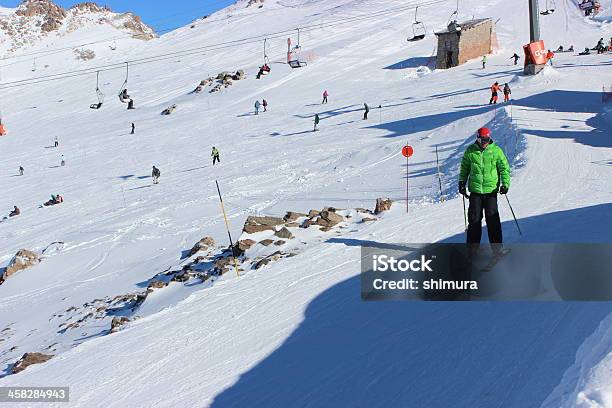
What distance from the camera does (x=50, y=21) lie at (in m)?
→ 125

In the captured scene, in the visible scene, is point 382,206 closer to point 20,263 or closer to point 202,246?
point 202,246

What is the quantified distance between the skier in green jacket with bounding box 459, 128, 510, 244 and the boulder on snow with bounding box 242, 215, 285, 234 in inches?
Result: 268

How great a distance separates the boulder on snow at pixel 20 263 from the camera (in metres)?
19.0

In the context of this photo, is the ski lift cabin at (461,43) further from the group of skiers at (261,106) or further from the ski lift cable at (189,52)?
the ski lift cable at (189,52)

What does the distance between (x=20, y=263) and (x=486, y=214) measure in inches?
667

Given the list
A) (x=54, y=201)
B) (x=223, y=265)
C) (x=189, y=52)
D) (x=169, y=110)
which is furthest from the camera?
(x=189, y=52)

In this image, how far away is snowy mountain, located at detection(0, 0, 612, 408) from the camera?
5.54 m

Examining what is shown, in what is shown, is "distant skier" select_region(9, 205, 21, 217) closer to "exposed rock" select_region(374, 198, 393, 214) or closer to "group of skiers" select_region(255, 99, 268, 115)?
"group of skiers" select_region(255, 99, 268, 115)

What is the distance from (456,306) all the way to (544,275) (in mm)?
1185

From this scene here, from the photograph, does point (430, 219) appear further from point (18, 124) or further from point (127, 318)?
point (18, 124)

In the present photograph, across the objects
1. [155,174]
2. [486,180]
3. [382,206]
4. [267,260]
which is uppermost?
[486,180]

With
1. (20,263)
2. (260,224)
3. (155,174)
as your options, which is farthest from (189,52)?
(260,224)

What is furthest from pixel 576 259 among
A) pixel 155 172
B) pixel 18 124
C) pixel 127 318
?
pixel 18 124

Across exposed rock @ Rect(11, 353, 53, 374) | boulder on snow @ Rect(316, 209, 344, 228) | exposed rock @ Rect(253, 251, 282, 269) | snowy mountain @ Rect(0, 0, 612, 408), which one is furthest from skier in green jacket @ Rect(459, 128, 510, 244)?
exposed rock @ Rect(11, 353, 53, 374)
